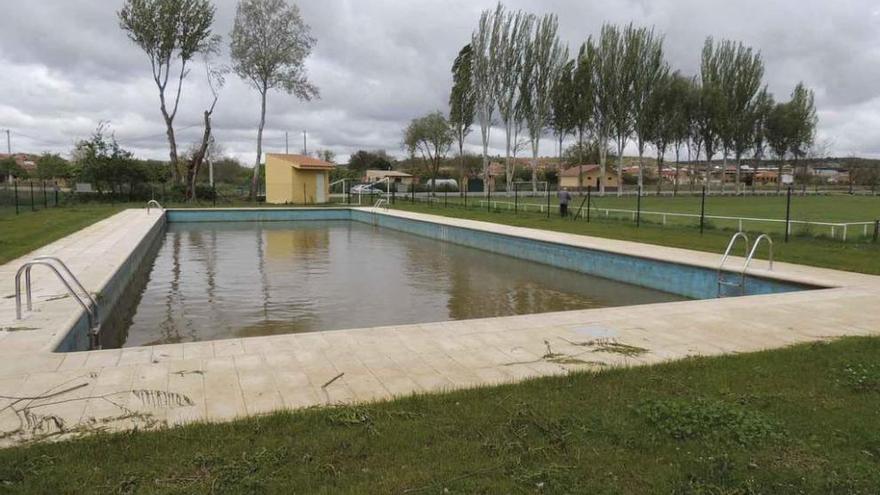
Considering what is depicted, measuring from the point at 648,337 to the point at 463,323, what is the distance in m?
1.70

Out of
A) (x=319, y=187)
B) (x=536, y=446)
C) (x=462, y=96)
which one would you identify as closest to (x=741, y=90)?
(x=462, y=96)

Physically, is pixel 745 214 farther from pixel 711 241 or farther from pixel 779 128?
pixel 779 128

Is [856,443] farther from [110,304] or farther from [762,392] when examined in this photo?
[110,304]

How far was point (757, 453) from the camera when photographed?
3006 millimetres

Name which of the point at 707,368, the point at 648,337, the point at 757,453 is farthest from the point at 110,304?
the point at 757,453

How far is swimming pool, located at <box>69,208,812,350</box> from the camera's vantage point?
7.89 m

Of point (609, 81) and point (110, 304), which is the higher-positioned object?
point (609, 81)

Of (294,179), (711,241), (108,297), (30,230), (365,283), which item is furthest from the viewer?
(294,179)

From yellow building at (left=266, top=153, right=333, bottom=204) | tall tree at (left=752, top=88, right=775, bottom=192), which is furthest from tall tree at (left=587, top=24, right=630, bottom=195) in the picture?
yellow building at (left=266, top=153, right=333, bottom=204)

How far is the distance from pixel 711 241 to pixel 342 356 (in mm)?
10858

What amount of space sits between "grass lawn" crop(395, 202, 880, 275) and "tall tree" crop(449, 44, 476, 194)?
3065cm

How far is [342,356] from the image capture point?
4801 mm

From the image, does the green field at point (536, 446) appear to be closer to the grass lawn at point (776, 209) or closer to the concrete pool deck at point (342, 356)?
the concrete pool deck at point (342, 356)

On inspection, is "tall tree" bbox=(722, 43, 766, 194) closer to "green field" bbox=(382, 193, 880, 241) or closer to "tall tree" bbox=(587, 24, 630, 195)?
"tall tree" bbox=(587, 24, 630, 195)
